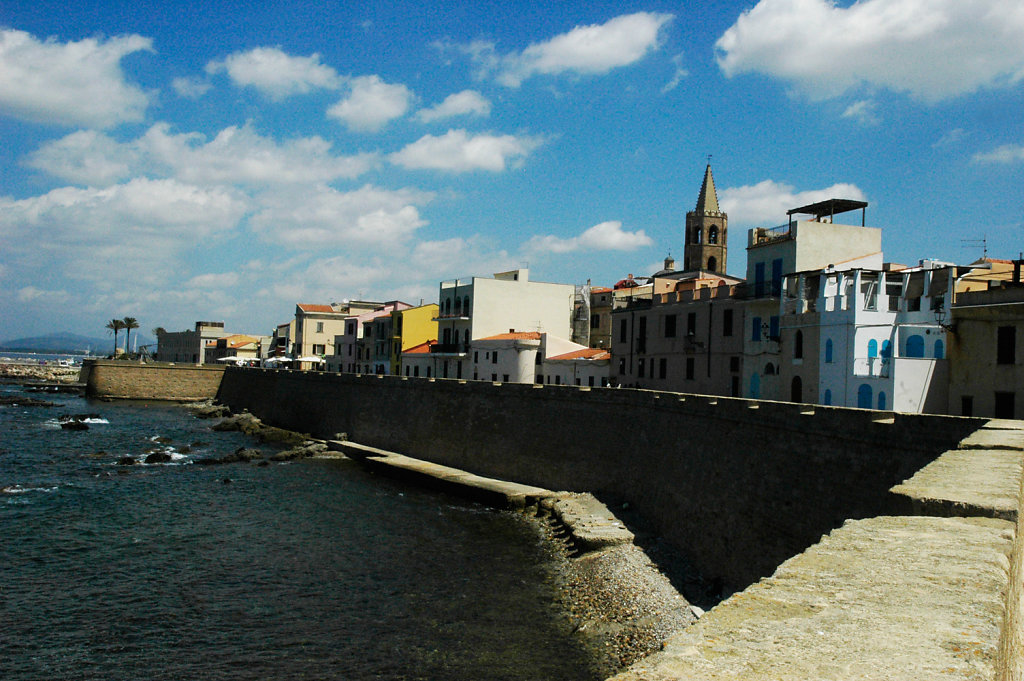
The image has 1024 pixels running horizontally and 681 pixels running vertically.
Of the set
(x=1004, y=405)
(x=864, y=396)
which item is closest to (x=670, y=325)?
(x=864, y=396)

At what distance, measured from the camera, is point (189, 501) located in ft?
104

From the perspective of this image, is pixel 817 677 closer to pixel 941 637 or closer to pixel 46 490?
pixel 941 637

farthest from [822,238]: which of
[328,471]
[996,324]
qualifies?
[328,471]

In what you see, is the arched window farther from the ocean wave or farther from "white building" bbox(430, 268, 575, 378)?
"white building" bbox(430, 268, 575, 378)

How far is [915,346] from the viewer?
26172 millimetres

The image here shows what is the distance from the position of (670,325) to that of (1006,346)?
18385 mm

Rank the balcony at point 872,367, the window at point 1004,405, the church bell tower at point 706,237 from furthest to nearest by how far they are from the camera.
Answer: the church bell tower at point 706,237 < the balcony at point 872,367 < the window at point 1004,405

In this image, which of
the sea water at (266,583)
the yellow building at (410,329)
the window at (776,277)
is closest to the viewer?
the sea water at (266,583)

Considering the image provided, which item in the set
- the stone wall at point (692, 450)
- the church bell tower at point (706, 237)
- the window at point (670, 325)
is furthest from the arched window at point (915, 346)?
the church bell tower at point (706, 237)

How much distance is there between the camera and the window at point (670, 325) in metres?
39.7

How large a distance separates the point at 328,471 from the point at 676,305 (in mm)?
19895

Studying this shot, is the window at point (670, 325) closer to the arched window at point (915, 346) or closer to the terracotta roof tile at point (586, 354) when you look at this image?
the terracotta roof tile at point (586, 354)

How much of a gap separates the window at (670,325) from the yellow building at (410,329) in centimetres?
3048

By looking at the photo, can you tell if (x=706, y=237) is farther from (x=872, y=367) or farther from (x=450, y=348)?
(x=872, y=367)
